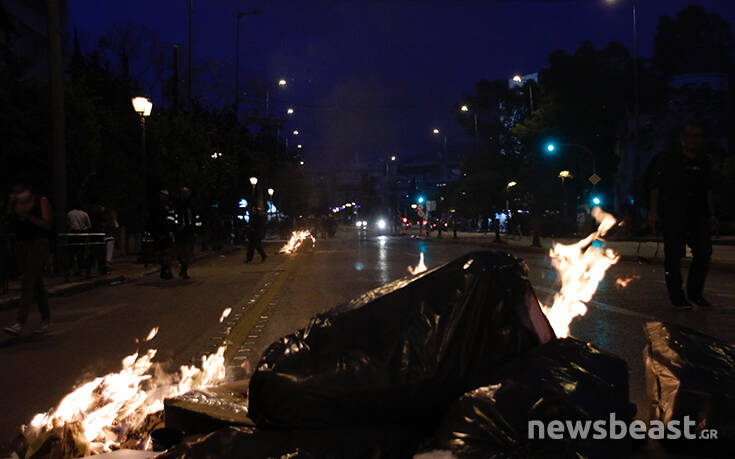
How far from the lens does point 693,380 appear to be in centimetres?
275

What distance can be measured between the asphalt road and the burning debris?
0.33 m

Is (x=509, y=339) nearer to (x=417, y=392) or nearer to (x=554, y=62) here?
(x=417, y=392)

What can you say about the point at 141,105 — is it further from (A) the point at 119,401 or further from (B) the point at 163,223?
(A) the point at 119,401

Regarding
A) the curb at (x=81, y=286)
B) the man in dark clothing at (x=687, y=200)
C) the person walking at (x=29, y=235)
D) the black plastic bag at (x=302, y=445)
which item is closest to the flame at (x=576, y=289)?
the man in dark clothing at (x=687, y=200)

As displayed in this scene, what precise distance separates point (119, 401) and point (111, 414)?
0.74 ft

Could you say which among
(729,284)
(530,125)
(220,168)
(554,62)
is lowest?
(729,284)

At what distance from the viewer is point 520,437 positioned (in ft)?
7.09

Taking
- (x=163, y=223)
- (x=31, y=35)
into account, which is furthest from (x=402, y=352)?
(x=31, y=35)

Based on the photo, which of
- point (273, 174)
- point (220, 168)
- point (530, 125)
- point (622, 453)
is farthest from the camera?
point (273, 174)

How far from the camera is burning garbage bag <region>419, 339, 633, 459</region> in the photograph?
2.15 m

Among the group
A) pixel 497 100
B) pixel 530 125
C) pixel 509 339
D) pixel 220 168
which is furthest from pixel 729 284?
pixel 497 100

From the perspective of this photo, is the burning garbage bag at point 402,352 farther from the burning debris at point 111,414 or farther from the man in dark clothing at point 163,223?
the man in dark clothing at point 163,223

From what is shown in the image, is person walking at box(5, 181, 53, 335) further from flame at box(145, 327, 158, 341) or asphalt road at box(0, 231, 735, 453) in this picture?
flame at box(145, 327, 158, 341)

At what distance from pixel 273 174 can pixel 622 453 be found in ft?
218
